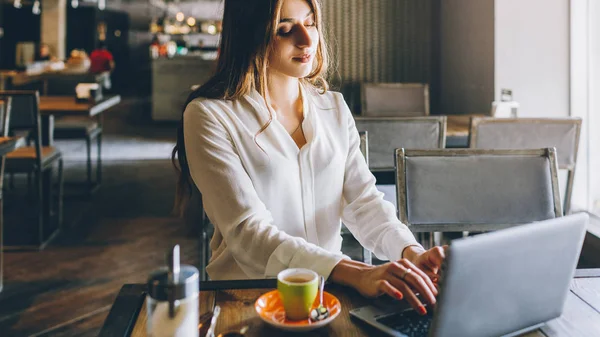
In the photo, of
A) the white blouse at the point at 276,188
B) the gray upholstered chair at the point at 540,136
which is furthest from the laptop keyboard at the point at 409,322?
the gray upholstered chair at the point at 540,136

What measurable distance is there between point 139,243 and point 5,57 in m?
13.8

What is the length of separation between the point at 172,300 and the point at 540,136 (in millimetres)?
2127

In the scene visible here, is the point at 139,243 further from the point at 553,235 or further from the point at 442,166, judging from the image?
the point at 553,235

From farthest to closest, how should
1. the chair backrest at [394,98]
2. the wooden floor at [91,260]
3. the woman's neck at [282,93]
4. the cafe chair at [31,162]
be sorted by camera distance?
the chair backrest at [394,98], the cafe chair at [31,162], the wooden floor at [91,260], the woman's neck at [282,93]

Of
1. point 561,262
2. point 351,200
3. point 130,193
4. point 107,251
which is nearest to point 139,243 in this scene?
point 107,251

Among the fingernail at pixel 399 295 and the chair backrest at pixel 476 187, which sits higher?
the chair backrest at pixel 476 187

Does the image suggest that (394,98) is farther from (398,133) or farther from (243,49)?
(243,49)

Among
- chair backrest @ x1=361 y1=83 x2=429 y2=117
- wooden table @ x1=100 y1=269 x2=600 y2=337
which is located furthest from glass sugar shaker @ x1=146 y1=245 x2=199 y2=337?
chair backrest @ x1=361 y1=83 x2=429 y2=117

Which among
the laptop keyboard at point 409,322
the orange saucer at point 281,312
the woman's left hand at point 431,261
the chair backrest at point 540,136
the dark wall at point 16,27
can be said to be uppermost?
the dark wall at point 16,27

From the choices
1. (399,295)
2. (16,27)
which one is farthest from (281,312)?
(16,27)

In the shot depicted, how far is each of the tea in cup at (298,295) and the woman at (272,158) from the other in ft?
0.77

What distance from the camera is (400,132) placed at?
8.65ft

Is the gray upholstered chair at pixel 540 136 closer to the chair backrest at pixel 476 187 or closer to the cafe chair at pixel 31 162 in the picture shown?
the chair backrest at pixel 476 187

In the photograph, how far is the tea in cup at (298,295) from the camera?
96 cm
